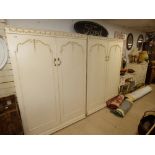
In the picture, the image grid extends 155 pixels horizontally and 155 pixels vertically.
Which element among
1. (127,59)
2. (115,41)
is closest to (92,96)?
(115,41)

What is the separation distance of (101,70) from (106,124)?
104 centimetres

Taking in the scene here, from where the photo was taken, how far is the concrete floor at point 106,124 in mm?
1866

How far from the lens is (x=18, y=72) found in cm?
133

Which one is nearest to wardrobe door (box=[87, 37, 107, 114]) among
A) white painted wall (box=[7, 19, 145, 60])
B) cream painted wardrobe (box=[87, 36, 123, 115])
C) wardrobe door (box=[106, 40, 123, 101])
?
cream painted wardrobe (box=[87, 36, 123, 115])

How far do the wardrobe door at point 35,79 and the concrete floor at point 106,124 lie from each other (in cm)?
46

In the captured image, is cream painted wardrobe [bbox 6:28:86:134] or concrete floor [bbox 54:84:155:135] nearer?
cream painted wardrobe [bbox 6:28:86:134]

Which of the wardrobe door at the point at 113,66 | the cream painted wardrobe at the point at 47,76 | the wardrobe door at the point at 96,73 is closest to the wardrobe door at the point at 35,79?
the cream painted wardrobe at the point at 47,76

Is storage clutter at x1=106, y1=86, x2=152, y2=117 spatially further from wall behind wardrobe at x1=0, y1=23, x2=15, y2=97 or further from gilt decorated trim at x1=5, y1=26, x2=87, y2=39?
wall behind wardrobe at x1=0, y1=23, x2=15, y2=97

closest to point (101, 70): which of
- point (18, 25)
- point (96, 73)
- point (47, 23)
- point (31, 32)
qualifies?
point (96, 73)

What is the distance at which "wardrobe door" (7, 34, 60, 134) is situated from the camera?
1304 millimetres

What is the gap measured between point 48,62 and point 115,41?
5.18 ft

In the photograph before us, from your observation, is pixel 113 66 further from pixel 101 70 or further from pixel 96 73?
pixel 96 73

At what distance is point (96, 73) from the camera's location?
219cm

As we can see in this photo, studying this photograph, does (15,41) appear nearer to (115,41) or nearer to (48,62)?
(48,62)
